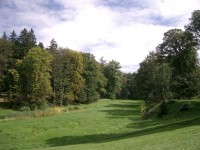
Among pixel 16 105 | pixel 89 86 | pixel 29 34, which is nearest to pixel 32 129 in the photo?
pixel 16 105

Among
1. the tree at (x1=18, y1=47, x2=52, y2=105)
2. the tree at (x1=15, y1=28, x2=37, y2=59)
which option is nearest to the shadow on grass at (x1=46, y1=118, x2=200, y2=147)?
the tree at (x1=18, y1=47, x2=52, y2=105)

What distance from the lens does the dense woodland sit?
60.2 meters

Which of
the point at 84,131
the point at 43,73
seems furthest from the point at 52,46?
the point at 84,131

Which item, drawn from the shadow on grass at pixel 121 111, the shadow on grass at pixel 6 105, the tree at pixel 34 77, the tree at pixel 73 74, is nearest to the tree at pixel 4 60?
the shadow on grass at pixel 6 105

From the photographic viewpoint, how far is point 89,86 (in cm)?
9675

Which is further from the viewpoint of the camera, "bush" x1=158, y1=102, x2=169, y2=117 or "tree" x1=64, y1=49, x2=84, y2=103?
"tree" x1=64, y1=49, x2=84, y2=103

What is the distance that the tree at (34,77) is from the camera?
77250 mm

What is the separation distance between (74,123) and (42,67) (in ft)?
116

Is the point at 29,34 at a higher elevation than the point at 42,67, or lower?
higher

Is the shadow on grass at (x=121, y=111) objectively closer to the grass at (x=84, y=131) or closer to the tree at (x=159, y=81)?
the tree at (x=159, y=81)

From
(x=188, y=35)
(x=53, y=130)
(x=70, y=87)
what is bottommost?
(x=53, y=130)

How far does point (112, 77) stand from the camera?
13175cm

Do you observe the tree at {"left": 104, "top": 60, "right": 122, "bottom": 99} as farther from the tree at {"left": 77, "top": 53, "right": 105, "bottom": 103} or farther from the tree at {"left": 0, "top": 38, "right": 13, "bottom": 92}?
the tree at {"left": 0, "top": 38, "right": 13, "bottom": 92}

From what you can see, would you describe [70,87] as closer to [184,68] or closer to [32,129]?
[184,68]
